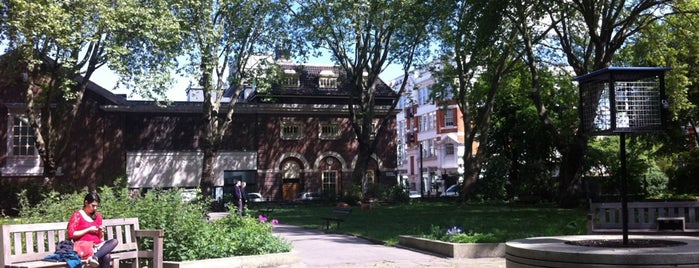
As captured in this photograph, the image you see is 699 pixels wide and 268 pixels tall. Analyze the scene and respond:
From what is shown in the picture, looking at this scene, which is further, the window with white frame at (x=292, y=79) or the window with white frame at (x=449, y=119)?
the window with white frame at (x=449, y=119)

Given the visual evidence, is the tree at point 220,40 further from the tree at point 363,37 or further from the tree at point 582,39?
the tree at point 582,39

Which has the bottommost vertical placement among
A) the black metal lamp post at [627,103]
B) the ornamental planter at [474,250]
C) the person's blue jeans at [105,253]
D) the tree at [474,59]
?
the ornamental planter at [474,250]

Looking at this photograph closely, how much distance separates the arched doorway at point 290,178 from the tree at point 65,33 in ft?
67.2

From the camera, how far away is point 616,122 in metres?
8.45

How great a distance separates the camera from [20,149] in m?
42.3

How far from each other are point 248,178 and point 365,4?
2024 centimetres

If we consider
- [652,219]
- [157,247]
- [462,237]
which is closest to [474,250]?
[462,237]

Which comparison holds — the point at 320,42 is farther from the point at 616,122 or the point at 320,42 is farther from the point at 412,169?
the point at 412,169

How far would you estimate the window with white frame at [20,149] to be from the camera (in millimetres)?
41875

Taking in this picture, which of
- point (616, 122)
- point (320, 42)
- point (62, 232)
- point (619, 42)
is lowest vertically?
point (62, 232)

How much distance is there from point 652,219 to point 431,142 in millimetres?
69424

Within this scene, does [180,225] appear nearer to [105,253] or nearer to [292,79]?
[105,253]

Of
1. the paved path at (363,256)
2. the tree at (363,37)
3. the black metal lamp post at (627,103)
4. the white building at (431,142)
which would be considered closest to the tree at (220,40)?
the tree at (363,37)

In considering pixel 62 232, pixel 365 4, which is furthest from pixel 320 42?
pixel 62 232
